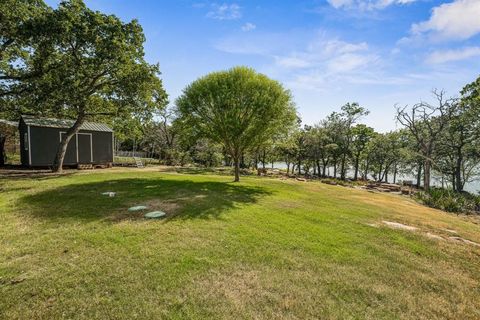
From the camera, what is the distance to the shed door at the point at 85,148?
66.9ft

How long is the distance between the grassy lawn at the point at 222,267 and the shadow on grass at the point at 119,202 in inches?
4.0

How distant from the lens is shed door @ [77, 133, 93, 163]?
66.9ft

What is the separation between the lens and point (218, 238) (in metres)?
5.91

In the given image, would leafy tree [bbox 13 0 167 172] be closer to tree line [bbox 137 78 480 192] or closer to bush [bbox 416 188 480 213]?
tree line [bbox 137 78 480 192]

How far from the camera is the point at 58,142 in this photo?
19.2 metres

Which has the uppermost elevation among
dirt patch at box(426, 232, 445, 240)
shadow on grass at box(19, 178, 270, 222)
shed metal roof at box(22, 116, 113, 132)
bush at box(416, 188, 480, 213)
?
shed metal roof at box(22, 116, 113, 132)

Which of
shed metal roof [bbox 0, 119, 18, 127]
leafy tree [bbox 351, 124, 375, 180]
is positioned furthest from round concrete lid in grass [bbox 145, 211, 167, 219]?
leafy tree [bbox 351, 124, 375, 180]

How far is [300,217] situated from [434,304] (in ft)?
14.6

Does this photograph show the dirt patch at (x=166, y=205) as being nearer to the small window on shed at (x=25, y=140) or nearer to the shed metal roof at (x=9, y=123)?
the small window on shed at (x=25, y=140)

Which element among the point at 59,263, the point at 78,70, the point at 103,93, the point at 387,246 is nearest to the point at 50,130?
the point at 103,93

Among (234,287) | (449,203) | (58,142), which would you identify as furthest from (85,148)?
(449,203)

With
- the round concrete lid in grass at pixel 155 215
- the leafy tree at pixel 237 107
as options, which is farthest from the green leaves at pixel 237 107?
the round concrete lid in grass at pixel 155 215

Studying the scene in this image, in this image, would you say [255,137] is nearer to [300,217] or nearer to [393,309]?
[300,217]

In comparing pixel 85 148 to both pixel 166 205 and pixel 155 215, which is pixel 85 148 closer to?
pixel 166 205
